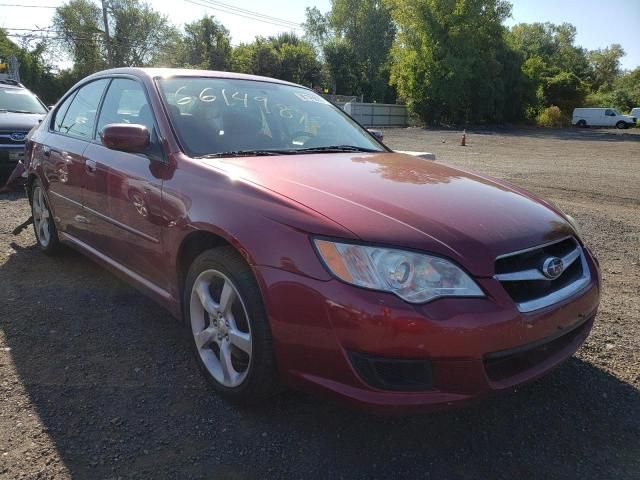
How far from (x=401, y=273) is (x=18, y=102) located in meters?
9.56

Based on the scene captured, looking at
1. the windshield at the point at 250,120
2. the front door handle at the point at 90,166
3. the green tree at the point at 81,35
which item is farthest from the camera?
the green tree at the point at 81,35

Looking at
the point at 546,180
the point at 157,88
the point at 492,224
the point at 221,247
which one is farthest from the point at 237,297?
the point at 546,180

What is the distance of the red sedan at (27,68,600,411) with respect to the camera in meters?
1.93

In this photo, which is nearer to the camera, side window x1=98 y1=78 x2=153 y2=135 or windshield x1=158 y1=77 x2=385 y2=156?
windshield x1=158 y1=77 x2=385 y2=156

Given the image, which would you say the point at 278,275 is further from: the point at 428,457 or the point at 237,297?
the point at 428,457

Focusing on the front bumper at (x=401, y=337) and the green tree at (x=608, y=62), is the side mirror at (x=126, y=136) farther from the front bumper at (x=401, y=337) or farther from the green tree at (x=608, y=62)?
the green tree at (x=608, y=62)

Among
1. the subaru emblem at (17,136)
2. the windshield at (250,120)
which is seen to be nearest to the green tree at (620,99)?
the subaru emblem at (17,136)

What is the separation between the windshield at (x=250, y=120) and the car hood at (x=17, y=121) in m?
5.90

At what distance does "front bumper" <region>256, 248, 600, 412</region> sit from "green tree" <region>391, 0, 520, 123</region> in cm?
3860

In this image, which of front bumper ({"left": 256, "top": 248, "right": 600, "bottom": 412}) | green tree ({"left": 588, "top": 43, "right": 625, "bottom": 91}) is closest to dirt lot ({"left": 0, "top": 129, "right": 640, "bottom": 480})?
front bumper ({"left": 256, "top": 248, "right": 600, "bottom": 412})

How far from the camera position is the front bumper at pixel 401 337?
1.88 metres

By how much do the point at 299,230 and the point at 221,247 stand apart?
1.70ft

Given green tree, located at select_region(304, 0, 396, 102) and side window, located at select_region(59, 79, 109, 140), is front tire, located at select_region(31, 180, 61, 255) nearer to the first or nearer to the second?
side window, located at select_region(59, 79, 109, 140)

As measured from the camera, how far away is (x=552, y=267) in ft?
7.16
